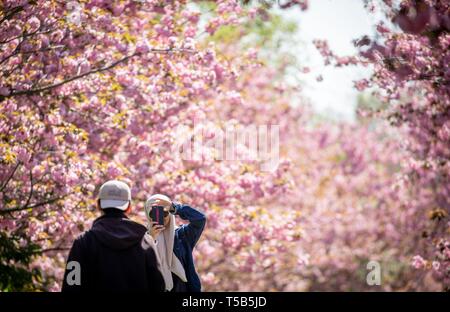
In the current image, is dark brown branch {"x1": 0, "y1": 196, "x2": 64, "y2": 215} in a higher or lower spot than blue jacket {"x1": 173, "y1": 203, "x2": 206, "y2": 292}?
lower

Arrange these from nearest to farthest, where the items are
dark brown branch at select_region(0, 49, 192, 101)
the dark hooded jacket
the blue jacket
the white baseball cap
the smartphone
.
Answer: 1. the dark hooded jacket
2. the white baseball cap
3. the smartphone
4. the blue jacket
5. dark brown branch at select_region(0, 49, 192, 101)

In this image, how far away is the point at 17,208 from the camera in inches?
396

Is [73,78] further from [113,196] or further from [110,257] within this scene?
[110,257]

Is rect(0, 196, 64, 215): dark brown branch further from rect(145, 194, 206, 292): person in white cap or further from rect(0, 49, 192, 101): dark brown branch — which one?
rect(145, 194, 206, 292): person in white cap

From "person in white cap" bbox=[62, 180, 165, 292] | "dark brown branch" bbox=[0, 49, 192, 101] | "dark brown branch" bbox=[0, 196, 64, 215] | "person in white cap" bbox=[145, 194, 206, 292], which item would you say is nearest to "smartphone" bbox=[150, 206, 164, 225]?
"person in white cap" bbox=[145, 194, 206, 292]

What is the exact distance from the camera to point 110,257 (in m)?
5.96

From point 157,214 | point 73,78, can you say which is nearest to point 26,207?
point 73,78

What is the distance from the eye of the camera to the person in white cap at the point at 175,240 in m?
6.99

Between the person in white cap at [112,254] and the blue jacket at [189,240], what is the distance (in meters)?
1.05

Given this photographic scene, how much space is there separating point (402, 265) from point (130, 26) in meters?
16.7

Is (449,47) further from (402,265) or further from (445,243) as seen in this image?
(402,265)

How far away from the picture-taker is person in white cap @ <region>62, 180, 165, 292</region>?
5.92 metres

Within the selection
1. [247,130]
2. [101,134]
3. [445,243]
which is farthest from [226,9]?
[247,130]

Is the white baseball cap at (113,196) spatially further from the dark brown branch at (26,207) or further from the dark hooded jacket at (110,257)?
the dark brown branch at (26,207)
